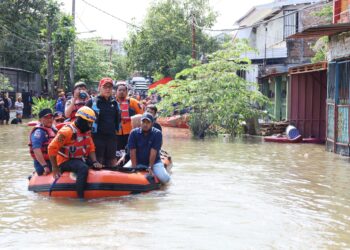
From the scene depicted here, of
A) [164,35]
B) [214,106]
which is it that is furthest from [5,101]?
[164,35]

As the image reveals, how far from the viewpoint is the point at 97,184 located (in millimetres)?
8797

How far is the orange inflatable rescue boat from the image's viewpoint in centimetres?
879

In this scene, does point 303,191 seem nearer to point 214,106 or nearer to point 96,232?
point 96,232

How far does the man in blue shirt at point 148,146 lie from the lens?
981 centimetres

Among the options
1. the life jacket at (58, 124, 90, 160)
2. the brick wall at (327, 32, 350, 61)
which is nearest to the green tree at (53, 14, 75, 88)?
the brick wall at (327, 32, 350, 61)

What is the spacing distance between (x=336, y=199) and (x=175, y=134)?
14188mm

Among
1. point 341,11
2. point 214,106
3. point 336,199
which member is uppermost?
point 341,11

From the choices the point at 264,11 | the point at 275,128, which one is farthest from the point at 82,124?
the point at 264,11

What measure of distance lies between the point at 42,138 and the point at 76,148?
612 millimetres

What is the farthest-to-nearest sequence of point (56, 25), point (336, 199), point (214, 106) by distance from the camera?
point (56, 25) < point (214, 106) < point (336, 199)

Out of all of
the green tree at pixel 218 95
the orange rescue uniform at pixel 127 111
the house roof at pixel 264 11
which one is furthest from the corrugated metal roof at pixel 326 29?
the house roof at pixel 264 11

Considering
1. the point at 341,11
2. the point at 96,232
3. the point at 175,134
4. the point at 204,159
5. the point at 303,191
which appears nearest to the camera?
the point at 96,232

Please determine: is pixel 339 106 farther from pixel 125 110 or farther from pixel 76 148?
pixel 76 148

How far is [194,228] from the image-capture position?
718 centimetres
